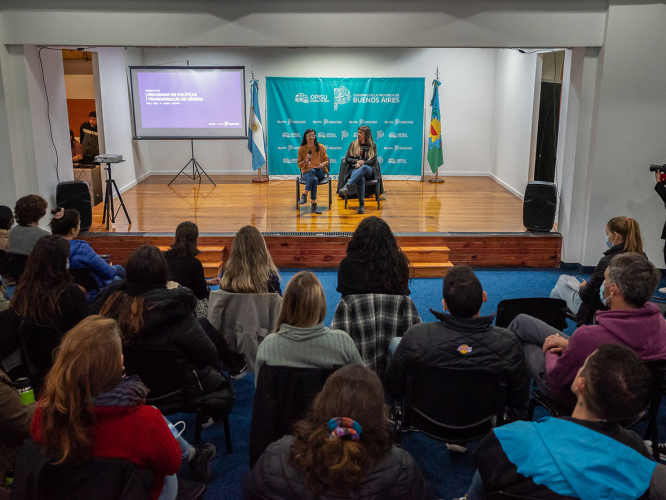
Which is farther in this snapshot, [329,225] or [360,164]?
[360,164]

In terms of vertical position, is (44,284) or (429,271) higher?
(44,284)

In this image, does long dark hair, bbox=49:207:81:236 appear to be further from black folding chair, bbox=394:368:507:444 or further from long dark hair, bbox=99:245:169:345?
black folding chair, bbox=394:368:507:444

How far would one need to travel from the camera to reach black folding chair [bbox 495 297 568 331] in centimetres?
322

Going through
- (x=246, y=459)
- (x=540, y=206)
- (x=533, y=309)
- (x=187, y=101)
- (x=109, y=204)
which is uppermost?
(x=187, y=101)

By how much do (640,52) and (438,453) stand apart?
4.48 meters

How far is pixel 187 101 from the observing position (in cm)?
883

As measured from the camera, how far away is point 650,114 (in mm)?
5586

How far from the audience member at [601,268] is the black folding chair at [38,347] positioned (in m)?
2.95

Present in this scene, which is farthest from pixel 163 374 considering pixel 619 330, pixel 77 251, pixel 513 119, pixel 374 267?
pixel 513 119

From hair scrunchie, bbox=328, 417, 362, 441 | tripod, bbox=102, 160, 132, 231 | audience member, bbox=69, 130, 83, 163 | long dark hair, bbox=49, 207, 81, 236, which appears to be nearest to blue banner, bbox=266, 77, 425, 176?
audience member, bbox=69, 130, 83, 163

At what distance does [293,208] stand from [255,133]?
2618mm

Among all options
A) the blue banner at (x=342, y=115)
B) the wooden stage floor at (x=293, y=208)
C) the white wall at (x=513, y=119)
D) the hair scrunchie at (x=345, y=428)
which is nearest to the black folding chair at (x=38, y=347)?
the hair scrunchie at (x=345, y=428)

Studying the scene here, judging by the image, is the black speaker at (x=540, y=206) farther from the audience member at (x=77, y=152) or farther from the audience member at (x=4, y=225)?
the audience member at (x=77, y=152)

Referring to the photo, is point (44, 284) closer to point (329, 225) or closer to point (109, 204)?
point (329, 225)
